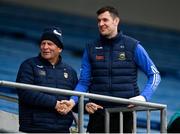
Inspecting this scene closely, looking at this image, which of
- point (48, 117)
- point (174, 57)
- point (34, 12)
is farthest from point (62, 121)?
point (174, 57)

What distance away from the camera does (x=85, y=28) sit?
9625mm

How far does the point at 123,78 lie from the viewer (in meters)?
4.98

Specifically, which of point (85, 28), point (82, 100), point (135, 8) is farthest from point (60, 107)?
point (135, 8)

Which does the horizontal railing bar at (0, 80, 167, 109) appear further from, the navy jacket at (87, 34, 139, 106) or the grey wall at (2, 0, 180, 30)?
the grey wall at (2, 0, 180, 30)

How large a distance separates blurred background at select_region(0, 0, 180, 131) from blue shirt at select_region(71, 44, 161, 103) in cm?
343

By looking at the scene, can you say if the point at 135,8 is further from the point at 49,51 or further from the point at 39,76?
the point at 39,76

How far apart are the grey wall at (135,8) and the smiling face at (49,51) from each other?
4089 mm

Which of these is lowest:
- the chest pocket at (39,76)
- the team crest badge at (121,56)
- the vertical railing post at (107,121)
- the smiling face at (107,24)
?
the vertical railing post at (107,121)

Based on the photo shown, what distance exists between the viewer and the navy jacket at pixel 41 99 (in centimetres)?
491

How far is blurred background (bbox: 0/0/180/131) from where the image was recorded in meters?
8.99

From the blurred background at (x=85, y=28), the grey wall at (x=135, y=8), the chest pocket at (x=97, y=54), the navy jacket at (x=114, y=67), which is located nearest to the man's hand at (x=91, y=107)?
the navy jacket at (x=114, y=67)

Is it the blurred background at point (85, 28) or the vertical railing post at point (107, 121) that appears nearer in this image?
the vertical railing post at point (107, 121)

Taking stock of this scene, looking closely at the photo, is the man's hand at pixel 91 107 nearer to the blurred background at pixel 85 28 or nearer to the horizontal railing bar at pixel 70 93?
the horizontal railing bar at pixel 70 93

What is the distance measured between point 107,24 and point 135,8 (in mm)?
4710
